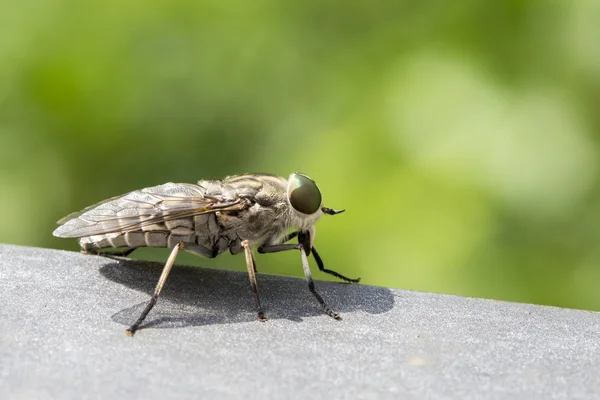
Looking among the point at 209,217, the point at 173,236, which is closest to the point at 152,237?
the point at 173,236

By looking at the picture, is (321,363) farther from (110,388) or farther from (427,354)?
(110,388)

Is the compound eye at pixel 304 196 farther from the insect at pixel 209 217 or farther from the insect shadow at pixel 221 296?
the insect shadow at pixel 221 296

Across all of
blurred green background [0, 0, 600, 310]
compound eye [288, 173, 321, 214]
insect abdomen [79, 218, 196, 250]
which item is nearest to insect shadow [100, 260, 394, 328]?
insect abdomen [79, 218, 196, 250]

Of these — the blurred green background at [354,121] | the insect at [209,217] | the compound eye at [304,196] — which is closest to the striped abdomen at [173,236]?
the insect at [209,217]

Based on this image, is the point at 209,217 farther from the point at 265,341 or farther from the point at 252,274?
the point at 265,341

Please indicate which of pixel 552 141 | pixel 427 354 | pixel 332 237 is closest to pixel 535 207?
pixel 552 141

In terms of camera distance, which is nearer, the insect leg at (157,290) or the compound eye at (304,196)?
the insect leg at (157,290)

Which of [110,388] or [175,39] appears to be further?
[175,39]
